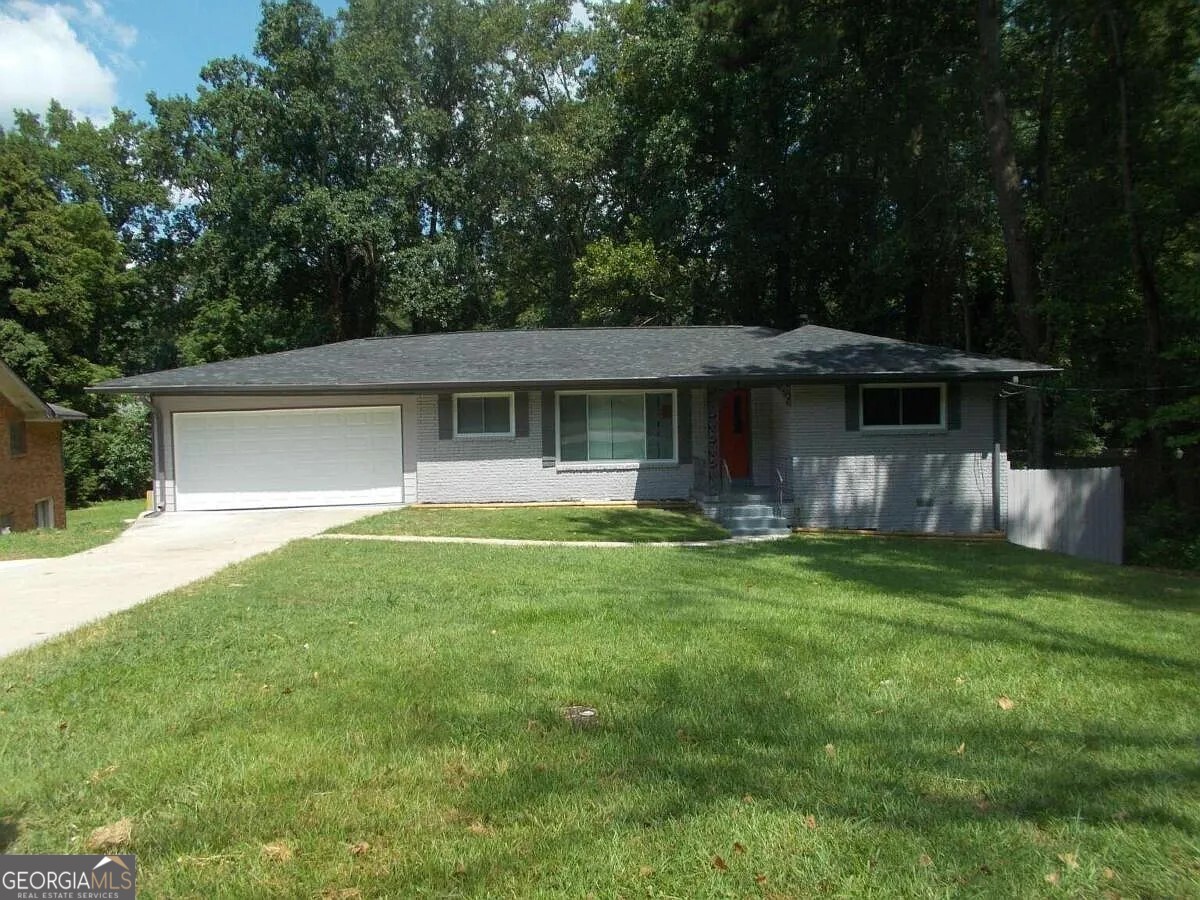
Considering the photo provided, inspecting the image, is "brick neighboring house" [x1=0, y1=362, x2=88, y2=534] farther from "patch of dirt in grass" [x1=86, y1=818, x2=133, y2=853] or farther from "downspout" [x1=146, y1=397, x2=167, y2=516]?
"patch of dirt in grass" [x1=86, y1=818, x2=133, y2=853]

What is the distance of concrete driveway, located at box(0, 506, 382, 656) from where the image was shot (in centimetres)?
697

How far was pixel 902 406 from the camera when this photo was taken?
15422mm

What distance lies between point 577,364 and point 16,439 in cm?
1539

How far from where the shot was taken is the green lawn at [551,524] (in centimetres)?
1291

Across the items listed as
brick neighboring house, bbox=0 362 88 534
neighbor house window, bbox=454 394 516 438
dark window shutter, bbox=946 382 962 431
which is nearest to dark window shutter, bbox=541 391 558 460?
neighbor house window, bbox=454 394 516 438

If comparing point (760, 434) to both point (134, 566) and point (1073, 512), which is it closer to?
point (1073, 512)

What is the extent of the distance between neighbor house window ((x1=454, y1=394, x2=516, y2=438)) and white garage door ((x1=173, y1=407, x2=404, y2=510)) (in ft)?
4.46

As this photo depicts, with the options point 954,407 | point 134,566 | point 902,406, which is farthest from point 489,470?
point 954,407

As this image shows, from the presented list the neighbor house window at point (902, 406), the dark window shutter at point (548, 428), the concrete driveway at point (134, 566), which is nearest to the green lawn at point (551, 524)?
the concrete driveway at point (134, 566)

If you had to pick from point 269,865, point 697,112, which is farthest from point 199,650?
point 697,112

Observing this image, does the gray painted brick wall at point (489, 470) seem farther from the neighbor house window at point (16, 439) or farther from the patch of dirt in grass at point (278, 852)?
the patch of dirt in grass at point (278, 852)

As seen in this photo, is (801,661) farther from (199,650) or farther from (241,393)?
(241,393)

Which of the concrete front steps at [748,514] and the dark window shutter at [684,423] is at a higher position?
the dark window shutter at [684,423]

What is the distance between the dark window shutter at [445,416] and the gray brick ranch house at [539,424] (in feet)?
0.10
